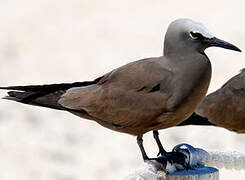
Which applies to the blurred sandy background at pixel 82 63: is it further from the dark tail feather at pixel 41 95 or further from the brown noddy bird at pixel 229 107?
the dark tail feather at pixel 41 95

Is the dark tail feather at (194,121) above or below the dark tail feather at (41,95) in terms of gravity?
below

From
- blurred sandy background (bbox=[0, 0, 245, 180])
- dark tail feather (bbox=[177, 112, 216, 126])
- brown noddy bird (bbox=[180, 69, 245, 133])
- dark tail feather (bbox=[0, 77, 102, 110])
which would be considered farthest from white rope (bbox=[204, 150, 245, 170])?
blurred sandy background (bbox=[0, 0, 245, 180])

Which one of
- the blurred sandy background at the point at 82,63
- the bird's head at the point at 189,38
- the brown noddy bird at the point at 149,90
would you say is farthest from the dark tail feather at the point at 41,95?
the blurred sandy background at the point at 82,63

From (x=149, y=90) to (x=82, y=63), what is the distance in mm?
7742

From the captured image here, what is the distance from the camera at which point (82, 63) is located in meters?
11.3

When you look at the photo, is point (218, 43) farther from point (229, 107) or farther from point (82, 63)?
point (82, 63)

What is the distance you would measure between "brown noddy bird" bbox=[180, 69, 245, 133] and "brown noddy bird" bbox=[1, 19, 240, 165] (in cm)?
126

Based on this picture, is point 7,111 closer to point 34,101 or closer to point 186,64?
point 34,101

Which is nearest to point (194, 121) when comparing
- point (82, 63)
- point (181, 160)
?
point (181, 160)

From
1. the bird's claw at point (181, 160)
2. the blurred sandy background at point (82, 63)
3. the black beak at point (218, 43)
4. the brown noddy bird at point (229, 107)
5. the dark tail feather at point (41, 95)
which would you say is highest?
the black beak at point (218, 43)

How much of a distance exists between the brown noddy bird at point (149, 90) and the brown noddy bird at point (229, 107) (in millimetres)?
1263

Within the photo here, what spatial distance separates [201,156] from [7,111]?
21.7 ft

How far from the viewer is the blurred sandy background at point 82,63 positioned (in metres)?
8.21

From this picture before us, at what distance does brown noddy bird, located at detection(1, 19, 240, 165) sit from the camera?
3.41 meters
